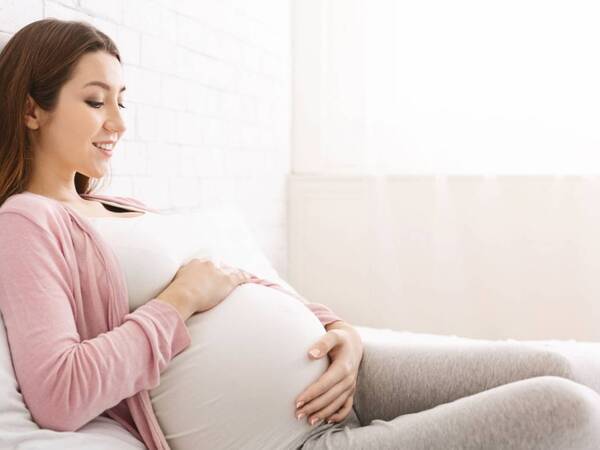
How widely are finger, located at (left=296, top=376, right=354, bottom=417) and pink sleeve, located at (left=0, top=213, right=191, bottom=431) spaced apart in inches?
9.5

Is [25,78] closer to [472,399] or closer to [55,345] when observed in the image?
[55,345]

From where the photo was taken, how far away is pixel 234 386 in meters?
1.01

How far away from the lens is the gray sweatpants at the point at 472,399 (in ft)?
2.94

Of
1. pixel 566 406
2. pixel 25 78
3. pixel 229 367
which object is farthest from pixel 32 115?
pixel 566 406

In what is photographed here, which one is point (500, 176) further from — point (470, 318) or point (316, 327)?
point (316, 327)

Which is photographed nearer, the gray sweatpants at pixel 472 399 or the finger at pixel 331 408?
the gray sweatpants at pixel 472 399

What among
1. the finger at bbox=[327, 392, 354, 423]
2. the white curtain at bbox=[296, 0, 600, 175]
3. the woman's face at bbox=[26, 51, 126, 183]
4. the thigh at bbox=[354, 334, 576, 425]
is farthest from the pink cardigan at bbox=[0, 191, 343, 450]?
the white curtain at bbox=[296, 0, 600, 175]

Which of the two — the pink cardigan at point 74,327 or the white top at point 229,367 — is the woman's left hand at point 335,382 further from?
the pink cardigan at point 74,327

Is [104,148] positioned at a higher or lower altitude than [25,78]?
lower

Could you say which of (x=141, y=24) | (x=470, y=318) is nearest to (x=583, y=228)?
(x=470, y=318)

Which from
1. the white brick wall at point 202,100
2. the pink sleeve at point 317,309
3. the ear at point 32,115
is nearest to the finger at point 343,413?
the pink sleeve at point 317,309

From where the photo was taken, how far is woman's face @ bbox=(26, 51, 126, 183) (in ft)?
3.82

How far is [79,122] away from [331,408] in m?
0.66

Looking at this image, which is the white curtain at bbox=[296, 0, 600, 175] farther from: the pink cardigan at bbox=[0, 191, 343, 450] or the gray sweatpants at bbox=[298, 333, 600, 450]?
the pink cardigan at bbox=[0, 191, 343, 450]
